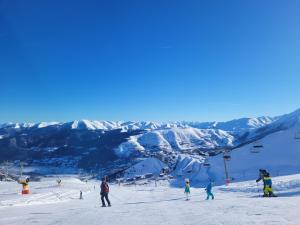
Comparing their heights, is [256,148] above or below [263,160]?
above

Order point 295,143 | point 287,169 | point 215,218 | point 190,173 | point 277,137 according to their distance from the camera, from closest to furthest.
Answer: point 215,218, point 287,169, point 295,143, point 277,137, point 190,173

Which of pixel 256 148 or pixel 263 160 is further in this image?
pixel 256 148

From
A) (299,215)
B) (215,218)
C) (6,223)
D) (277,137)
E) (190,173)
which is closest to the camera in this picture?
(299,215)

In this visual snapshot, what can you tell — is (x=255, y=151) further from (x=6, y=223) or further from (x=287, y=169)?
(x=6, y=223)

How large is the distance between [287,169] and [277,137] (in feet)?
94.7

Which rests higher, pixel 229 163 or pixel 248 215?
pixel 229 163

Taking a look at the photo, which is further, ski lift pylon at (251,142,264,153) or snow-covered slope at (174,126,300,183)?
ski lift pylon at (251,142,264,153)

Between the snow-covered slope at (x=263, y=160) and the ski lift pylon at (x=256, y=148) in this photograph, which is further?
the ski lift pylon at (x=256, y=148)

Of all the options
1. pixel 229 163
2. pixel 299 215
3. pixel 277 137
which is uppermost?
pixel 277 137

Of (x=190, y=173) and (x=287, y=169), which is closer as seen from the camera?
(x=287, y=169)

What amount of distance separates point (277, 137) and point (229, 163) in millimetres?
19952

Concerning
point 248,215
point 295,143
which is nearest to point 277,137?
point 295,143

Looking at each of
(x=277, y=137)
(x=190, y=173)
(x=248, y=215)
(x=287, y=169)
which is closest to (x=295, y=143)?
(x=277, y=137)

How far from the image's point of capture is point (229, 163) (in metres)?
115
